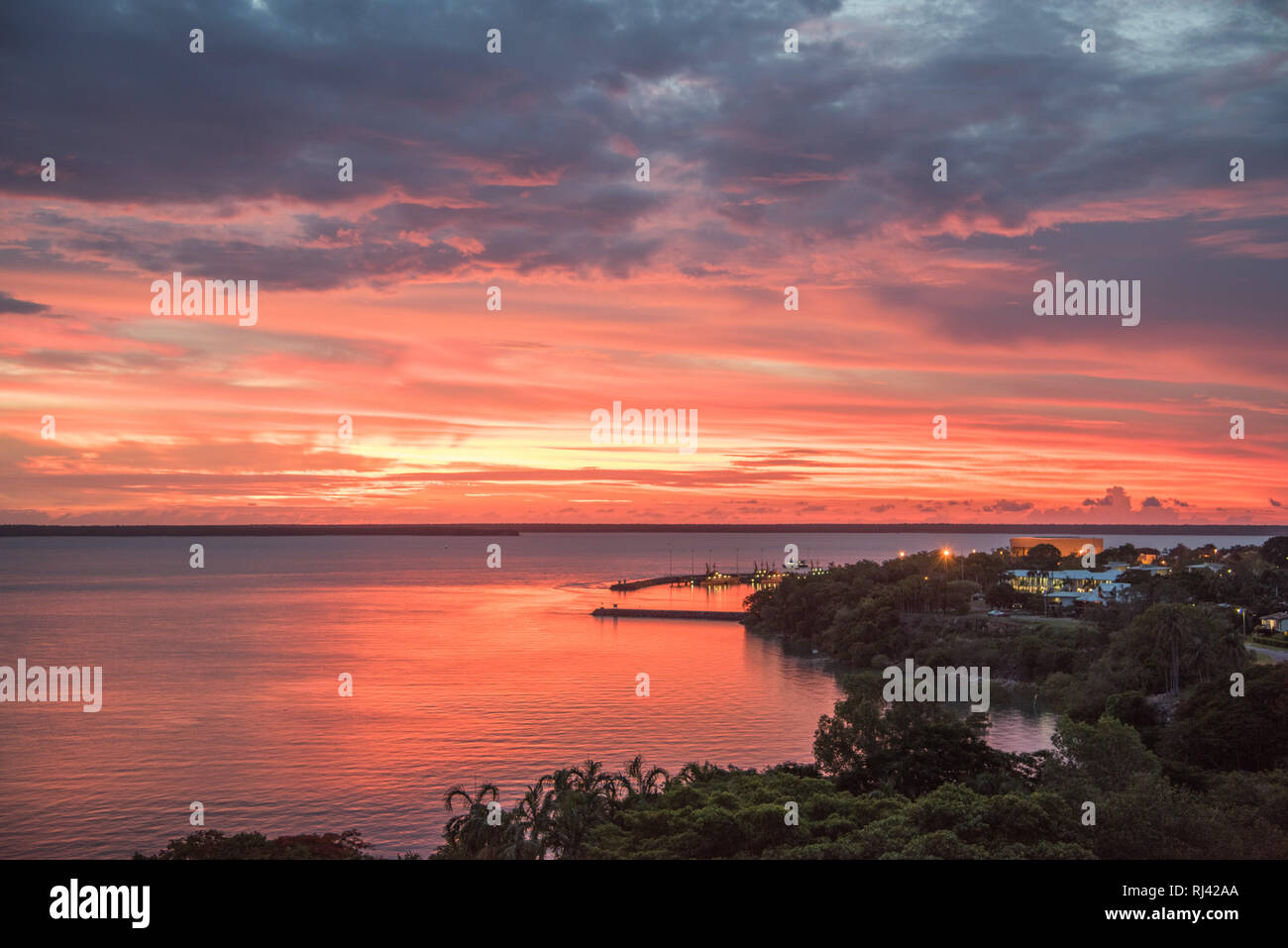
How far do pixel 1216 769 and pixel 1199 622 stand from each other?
46.9ft

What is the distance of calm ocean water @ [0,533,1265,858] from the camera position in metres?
40.9

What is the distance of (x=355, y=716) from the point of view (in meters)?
59.1

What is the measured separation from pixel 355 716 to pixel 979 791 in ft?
144

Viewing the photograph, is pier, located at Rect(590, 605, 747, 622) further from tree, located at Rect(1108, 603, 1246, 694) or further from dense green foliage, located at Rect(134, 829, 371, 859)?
dense green foliage, located at Rect(134, 829, 371, 859)

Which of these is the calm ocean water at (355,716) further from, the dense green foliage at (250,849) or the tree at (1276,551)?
the tree at (1276,551)

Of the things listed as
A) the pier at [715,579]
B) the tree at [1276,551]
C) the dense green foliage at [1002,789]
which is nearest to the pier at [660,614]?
the pier at [715,579]

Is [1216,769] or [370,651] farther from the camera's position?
[370,651]

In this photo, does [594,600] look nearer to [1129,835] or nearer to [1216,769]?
[1216,769]

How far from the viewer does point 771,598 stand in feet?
338

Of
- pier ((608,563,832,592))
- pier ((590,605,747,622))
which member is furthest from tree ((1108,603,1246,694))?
pier ((608,563,832,592))

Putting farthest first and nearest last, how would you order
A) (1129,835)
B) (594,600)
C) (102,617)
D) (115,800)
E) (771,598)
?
(594,600)
(102,617)
(771,598)
(115,800)
(1129,835)

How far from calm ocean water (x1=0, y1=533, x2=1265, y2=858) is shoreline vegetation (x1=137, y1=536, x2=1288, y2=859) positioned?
5.52 meters
